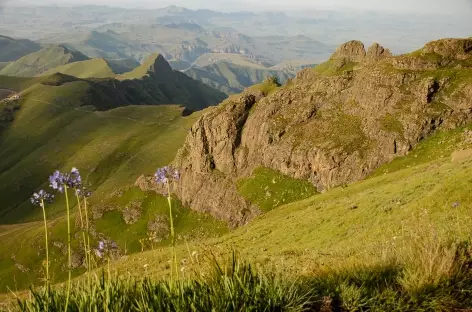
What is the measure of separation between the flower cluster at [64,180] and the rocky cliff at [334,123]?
76.3m

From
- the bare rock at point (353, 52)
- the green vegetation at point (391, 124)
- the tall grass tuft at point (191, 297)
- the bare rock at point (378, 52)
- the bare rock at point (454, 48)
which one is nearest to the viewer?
the tall grass tuft at point (191, 297)

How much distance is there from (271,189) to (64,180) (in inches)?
3496

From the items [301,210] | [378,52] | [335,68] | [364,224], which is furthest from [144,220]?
[364,224]

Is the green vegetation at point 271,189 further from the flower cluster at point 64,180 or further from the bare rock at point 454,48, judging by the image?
the flower cluster at point 64,180

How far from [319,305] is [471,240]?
16.6 feet

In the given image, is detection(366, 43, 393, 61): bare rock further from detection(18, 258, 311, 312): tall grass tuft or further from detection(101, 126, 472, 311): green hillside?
detection(18, 258, 311, 312): tall grass tuft

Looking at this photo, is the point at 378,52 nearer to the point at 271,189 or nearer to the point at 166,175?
the point at 271,189

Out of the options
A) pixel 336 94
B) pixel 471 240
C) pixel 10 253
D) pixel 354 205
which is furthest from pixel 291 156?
pixel 10 253

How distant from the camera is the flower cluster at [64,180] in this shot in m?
7.12

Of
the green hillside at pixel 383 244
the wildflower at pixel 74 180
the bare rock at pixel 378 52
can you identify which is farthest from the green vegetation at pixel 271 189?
the wildflower at pixel 74 180

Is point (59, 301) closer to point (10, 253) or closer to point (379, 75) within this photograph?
point (379, 75)

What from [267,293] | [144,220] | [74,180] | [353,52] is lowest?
[144,220]

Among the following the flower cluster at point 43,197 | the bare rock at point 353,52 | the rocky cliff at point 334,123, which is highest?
the bare rock at point 353,52

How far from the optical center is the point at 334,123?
300 ft
